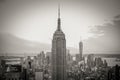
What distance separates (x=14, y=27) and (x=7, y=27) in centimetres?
14

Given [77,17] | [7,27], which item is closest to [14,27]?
[7,27]

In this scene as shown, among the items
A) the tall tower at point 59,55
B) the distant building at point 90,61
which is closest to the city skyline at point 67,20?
the tall tower at point 59,55

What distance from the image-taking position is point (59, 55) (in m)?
4.08

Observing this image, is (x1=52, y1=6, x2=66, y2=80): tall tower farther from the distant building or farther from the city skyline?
the distant building

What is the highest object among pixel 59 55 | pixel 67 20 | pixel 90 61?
pixel 67 20

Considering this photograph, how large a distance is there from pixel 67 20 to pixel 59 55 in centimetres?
71

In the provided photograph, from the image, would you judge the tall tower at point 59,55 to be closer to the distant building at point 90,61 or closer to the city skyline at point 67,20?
the city skyline at point 67,20


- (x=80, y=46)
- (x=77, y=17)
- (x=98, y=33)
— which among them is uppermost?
(x=77, y=17)

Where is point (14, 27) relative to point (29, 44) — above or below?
above

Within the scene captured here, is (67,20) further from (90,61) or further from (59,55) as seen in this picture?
(90,61)

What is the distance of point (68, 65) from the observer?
4066 mm

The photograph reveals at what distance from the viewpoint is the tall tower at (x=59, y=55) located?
160 inches

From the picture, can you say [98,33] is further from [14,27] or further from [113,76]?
[14,27]

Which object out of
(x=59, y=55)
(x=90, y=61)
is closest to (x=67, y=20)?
(x=59, y=55)
